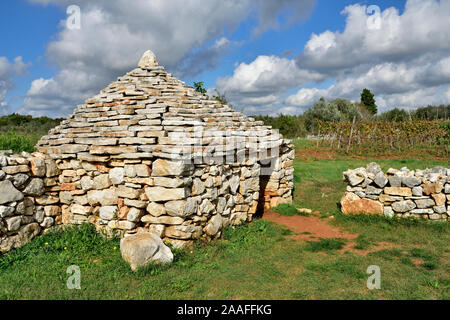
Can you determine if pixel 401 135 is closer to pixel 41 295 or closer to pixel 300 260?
pixel 300 260

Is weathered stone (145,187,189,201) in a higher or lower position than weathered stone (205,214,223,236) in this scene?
higher

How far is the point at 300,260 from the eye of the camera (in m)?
5.30

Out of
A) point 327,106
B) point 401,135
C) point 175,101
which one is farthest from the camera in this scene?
point 327,106

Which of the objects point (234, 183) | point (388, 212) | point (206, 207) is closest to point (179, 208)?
point (206, 207)

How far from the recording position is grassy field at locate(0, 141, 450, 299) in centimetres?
408

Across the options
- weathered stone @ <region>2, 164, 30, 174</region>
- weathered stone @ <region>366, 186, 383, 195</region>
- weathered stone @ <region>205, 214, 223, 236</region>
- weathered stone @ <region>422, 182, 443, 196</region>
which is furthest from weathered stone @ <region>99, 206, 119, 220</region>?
weathered stone @ <region>422, 182, 443, 196</region>

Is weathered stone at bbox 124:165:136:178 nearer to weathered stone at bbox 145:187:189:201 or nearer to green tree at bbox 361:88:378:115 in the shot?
weathered stone at bbox 145:187:189:201

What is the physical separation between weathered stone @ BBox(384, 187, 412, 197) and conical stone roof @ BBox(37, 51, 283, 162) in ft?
11.9

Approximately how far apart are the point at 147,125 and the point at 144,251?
2313 mm

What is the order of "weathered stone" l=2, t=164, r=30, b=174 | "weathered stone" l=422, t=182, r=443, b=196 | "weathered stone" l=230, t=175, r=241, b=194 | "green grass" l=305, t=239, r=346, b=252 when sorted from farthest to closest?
"weathered stone" l=422, t=182, r=443, b=196, "weathered stone" l=230, t=175, r=241, b=194, "green grass" l=305, t=239, r=346, b=252, "weathered stone" l=2, t=164, r=30, b=174

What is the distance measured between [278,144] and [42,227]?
6065 millimetres

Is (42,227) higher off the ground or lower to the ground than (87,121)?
lower

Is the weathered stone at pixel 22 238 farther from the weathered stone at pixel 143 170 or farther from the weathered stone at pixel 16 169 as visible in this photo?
the weathered stone at pixel 143 170
